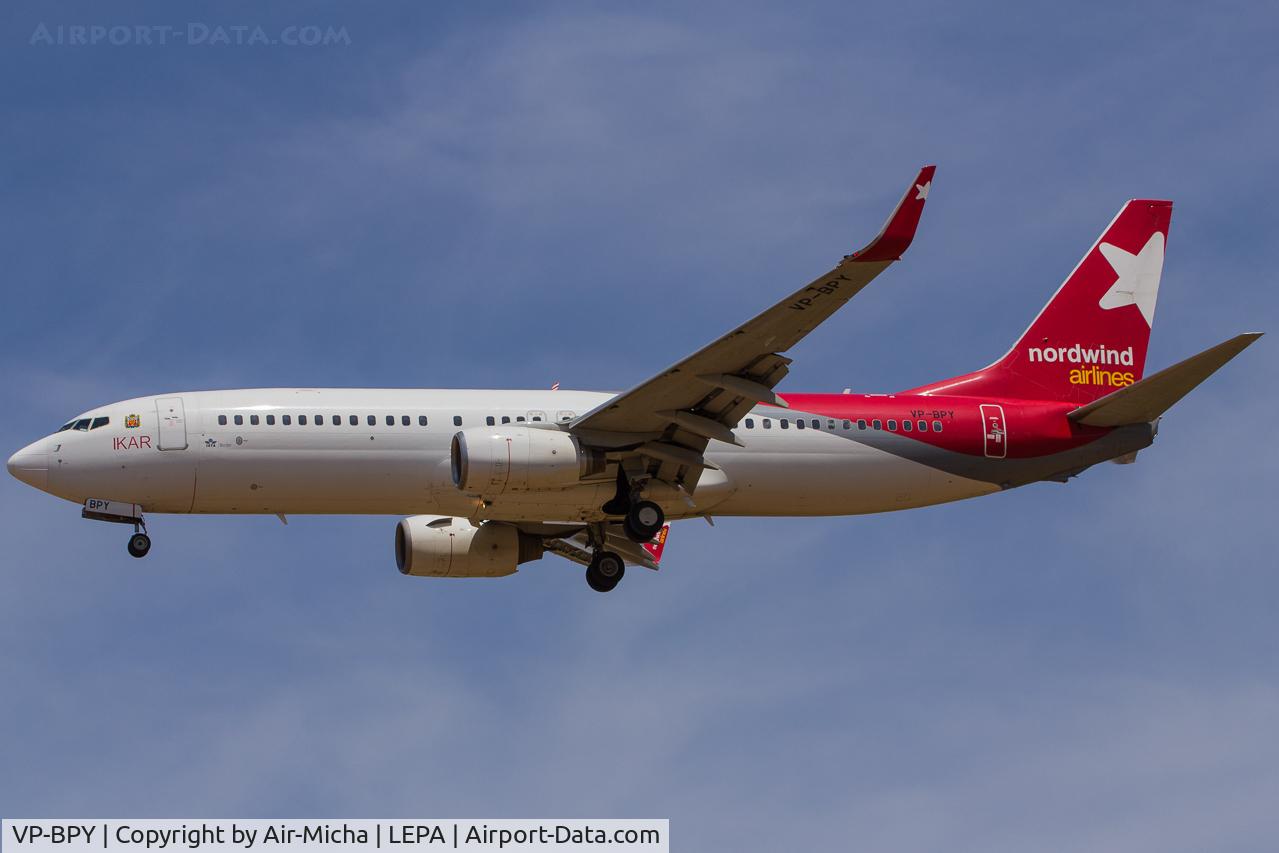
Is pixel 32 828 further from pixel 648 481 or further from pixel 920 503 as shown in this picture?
pixel 920 503

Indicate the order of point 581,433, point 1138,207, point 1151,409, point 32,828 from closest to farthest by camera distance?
point 32,828 < point 581,433 < point 1151,409 < point 1138,207

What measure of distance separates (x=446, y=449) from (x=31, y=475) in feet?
29.0

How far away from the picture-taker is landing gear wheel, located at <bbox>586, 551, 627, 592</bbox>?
152 feet

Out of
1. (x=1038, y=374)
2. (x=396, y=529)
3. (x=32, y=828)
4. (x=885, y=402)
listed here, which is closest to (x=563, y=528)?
(x=396, y=529)

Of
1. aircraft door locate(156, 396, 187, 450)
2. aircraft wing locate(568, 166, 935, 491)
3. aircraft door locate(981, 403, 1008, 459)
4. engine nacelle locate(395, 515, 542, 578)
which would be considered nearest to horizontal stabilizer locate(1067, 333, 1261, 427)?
aircraft door locate(981, 403, 1008, 459)

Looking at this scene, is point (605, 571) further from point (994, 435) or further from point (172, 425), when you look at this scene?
point (172, 425)

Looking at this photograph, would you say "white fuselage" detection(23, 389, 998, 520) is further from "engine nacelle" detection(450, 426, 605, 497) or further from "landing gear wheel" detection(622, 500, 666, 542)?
"engine nacelle" detection(450, 426, 605, 497)

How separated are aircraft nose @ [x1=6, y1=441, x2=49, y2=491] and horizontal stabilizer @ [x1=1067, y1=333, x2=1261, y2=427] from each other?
22.9 meters

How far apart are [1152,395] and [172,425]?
70.8 ft

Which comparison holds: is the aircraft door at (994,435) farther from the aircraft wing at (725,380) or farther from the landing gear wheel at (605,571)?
the landing gear wheel at (605,571)

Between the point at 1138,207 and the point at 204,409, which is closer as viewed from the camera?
the point at 204,409

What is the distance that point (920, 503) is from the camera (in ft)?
150

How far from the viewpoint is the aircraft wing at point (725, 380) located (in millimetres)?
35531

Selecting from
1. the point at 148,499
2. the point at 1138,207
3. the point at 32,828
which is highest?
the point at 1138,207
